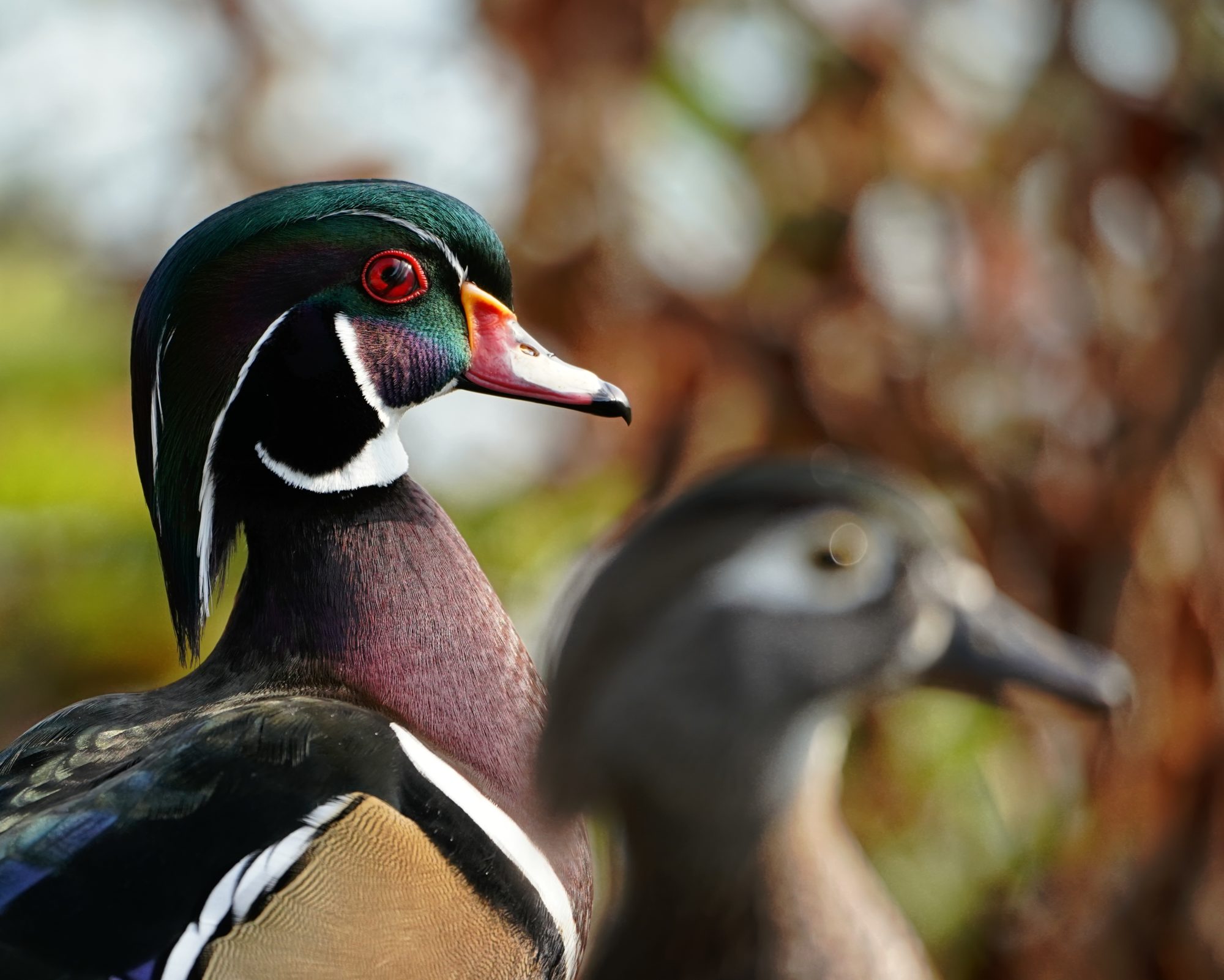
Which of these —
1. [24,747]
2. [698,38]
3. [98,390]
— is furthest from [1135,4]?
[24,747]

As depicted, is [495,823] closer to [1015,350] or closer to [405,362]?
[405,362]

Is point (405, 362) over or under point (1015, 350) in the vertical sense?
over

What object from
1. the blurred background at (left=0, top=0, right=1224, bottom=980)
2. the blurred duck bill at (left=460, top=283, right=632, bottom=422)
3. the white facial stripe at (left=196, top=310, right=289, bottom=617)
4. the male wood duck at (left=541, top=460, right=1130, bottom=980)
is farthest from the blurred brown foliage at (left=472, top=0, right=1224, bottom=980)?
the male wood duck at (left=541, top=460, right=1130, bottom=980)

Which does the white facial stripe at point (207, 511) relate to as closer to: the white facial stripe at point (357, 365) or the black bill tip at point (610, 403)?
the white facial stripe at point (357, 365)

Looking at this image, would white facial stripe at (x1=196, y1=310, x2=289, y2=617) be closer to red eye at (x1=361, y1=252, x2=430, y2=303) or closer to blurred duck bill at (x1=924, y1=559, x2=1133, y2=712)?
red eye at (x1=361, y1=252, x2=430, y2=303)

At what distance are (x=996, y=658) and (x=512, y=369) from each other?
24.6 inches

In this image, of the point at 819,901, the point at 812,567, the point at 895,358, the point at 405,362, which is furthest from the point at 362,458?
the point at 895,358

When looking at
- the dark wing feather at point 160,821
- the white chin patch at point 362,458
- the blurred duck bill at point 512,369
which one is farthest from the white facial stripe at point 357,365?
the dark wing feather at point 160,821

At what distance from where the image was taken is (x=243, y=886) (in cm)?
138

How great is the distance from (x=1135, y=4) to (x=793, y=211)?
1.16 metres

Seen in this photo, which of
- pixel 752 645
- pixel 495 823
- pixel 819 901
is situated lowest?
pixel 819 901

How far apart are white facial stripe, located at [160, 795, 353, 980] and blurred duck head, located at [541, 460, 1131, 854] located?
0.77 feet

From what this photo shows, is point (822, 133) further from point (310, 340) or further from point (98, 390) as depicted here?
point (310, 340)

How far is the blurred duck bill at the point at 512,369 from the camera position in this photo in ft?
5.48
